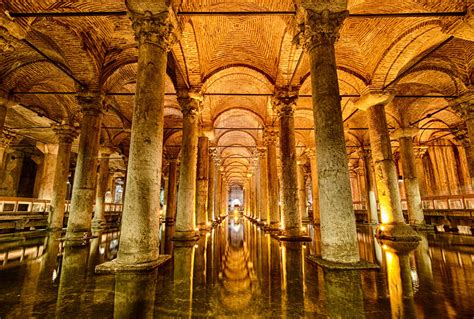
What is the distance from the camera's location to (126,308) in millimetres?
2607

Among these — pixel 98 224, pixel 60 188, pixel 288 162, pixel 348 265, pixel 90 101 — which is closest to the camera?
pixel 348 265

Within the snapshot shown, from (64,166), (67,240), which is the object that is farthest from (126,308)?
(64,166)

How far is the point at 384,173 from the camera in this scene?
8898 mm

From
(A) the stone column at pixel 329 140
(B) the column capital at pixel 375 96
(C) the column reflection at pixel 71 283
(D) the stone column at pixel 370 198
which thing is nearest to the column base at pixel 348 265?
(A) the stone column at pixel 329 140

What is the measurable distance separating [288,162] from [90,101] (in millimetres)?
7913

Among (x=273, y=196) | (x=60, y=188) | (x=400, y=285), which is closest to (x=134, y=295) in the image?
(x=400, y=285)

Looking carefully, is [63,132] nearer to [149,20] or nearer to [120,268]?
[149,20]

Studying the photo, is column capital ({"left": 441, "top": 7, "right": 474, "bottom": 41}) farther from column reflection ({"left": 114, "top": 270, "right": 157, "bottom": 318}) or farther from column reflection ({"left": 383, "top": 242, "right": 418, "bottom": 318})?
column reflection ({"left": 114, "top": 270, "right": 157, "bottom": 318})

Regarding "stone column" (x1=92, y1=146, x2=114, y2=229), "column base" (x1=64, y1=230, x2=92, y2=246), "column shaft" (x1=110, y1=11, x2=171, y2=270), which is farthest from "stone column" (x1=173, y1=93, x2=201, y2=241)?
"stone column" (x1=92, y1=146, x2=114, y2=229)

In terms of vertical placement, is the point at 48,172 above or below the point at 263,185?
above

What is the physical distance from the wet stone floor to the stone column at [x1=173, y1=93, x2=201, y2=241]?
112 inches

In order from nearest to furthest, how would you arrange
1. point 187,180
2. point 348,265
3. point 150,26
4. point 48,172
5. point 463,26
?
point 348,265 < point 150,26 < point 463,26 < point 187,180 < point 48,172

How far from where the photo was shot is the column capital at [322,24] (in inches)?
203

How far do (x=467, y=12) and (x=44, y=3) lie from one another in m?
11.5
